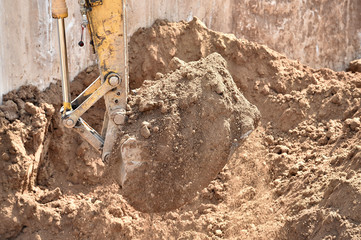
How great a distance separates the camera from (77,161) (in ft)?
24.5

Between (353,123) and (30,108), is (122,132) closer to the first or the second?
(30,108)

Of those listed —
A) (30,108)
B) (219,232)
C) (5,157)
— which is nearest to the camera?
(5,157)

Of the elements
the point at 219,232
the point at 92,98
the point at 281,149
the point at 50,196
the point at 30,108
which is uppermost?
the point at 92,98

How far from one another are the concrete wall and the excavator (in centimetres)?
143

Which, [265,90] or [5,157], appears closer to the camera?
[5,157]

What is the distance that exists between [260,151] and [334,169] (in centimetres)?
143

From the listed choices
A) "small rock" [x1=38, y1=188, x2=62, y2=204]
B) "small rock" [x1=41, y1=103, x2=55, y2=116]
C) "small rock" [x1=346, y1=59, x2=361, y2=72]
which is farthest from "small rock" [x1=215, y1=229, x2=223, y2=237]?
"small rock" [x1=346, y1=59, x2=361, y2=72]

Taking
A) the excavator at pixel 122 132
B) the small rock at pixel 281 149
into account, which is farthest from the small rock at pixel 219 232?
the small rock at pixel 281 149

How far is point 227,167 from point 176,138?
2.06 meters

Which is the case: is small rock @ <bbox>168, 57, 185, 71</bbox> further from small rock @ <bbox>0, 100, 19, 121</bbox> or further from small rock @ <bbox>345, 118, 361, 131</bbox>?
small rock @ <bbox>345, 118, 361, 131</bbox>

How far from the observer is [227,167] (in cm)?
770

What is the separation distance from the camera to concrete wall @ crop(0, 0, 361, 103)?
22.9ft

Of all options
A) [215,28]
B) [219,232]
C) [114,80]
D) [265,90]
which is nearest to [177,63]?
[114,80]

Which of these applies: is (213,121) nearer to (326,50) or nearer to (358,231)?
(358,231)
